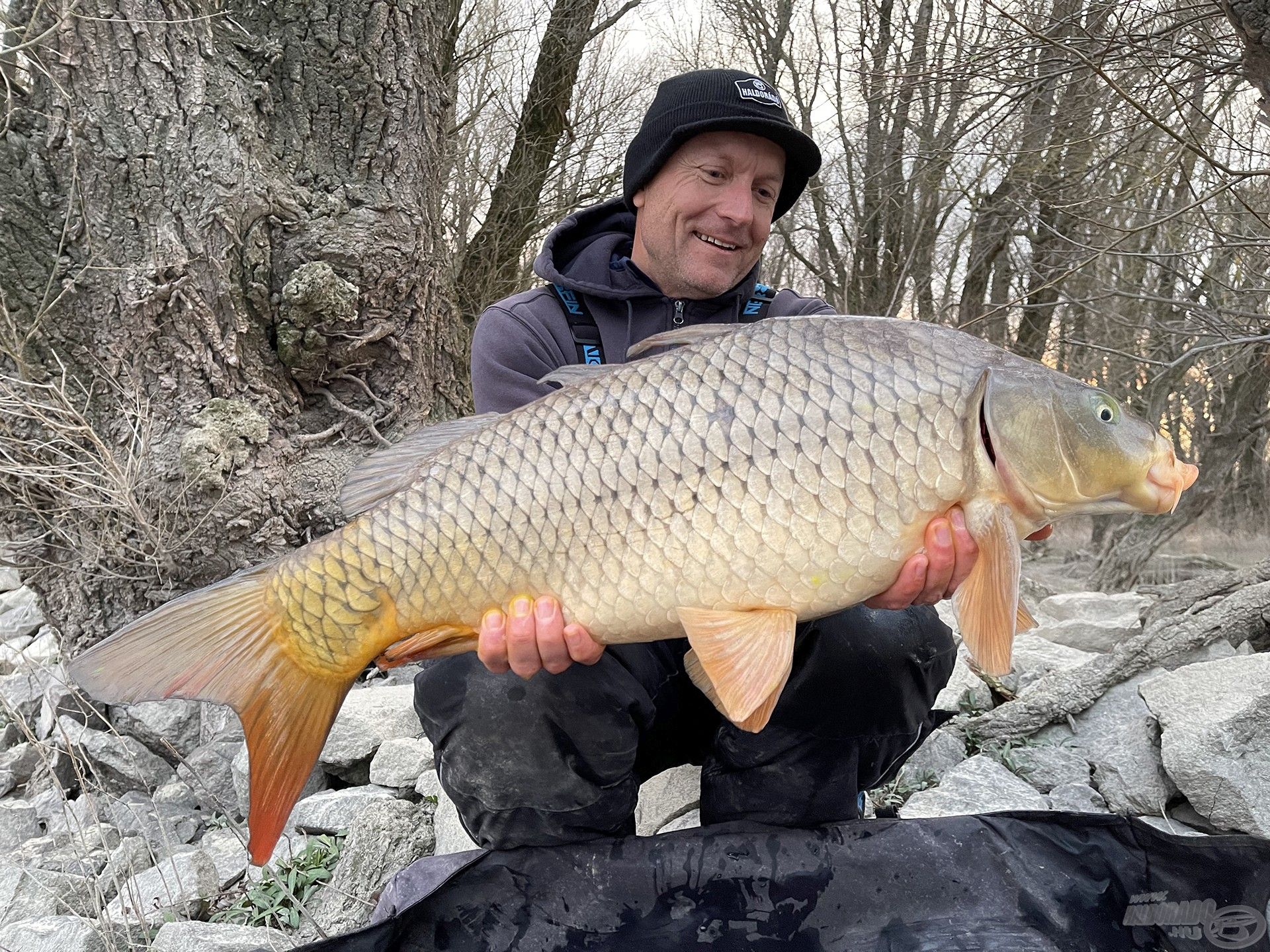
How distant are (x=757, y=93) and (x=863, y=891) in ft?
4.44

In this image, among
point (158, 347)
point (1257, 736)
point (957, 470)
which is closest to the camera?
point (957, 470)

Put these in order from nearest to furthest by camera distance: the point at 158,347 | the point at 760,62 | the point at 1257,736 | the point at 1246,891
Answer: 1. the point at 1246,891
2. the point at 1257,736
3. the point at 158,347
4. the point at 760,62

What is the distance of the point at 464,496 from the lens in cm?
120

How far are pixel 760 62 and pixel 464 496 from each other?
7.51 metres

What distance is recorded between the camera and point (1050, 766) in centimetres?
211

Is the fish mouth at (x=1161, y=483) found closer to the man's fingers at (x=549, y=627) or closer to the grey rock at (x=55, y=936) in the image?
the man's fingers at (x=549, y=627)

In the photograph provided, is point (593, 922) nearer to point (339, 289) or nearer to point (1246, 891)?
point (1246, 891)

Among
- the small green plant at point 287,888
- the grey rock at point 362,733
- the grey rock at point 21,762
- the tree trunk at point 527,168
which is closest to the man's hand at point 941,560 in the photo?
the small green plant at point 287,888

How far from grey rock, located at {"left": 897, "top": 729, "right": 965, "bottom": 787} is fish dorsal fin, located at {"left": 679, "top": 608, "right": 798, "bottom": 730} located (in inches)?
39.5

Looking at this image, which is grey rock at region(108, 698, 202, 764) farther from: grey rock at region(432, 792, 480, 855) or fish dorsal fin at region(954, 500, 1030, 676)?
fish dorsal fin at region(954, 500, 1030, 676)

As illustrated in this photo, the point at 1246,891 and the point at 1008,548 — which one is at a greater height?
the point at 1008,548

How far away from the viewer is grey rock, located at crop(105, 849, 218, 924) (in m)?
1.67

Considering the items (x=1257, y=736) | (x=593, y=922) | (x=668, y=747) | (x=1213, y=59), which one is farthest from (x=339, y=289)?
(x=1213, y=59)

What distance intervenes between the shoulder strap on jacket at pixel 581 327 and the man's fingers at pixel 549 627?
649 mm
